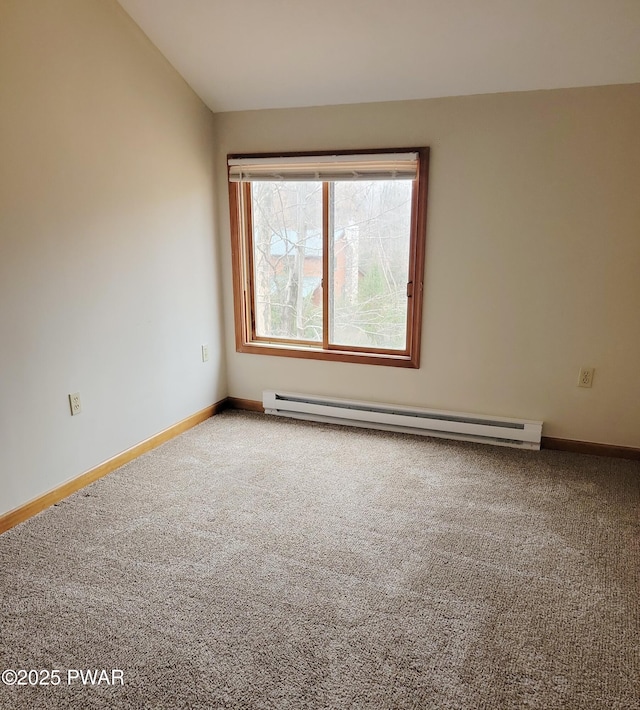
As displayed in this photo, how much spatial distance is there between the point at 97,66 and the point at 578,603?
3.05 m

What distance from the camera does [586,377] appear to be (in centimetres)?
273

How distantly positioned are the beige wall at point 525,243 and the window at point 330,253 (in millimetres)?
115

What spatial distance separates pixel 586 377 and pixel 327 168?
1.96 meters

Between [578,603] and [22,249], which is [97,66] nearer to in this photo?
[22,249]

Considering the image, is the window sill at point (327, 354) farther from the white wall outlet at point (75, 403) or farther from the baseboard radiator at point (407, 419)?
the white wall outlet at point (75, 403)

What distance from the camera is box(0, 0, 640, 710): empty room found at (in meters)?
1.52

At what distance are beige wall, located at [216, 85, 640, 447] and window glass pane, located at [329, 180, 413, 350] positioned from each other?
7.8 inches

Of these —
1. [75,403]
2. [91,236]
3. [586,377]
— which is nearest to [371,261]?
[586,377]

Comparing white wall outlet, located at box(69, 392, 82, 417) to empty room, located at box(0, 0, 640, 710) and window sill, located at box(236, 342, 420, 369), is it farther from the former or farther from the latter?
window sill, located at box(236, 342, 420, 369)

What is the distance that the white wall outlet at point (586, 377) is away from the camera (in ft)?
8.92

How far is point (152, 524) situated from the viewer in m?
2.13

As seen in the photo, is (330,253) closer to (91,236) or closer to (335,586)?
(91,236)

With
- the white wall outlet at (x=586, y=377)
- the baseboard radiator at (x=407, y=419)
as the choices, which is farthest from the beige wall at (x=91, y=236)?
Answer: the white wall outlet at (x=586, y=377)

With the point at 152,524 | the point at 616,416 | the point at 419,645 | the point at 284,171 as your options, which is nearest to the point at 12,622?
the point at 152,524
